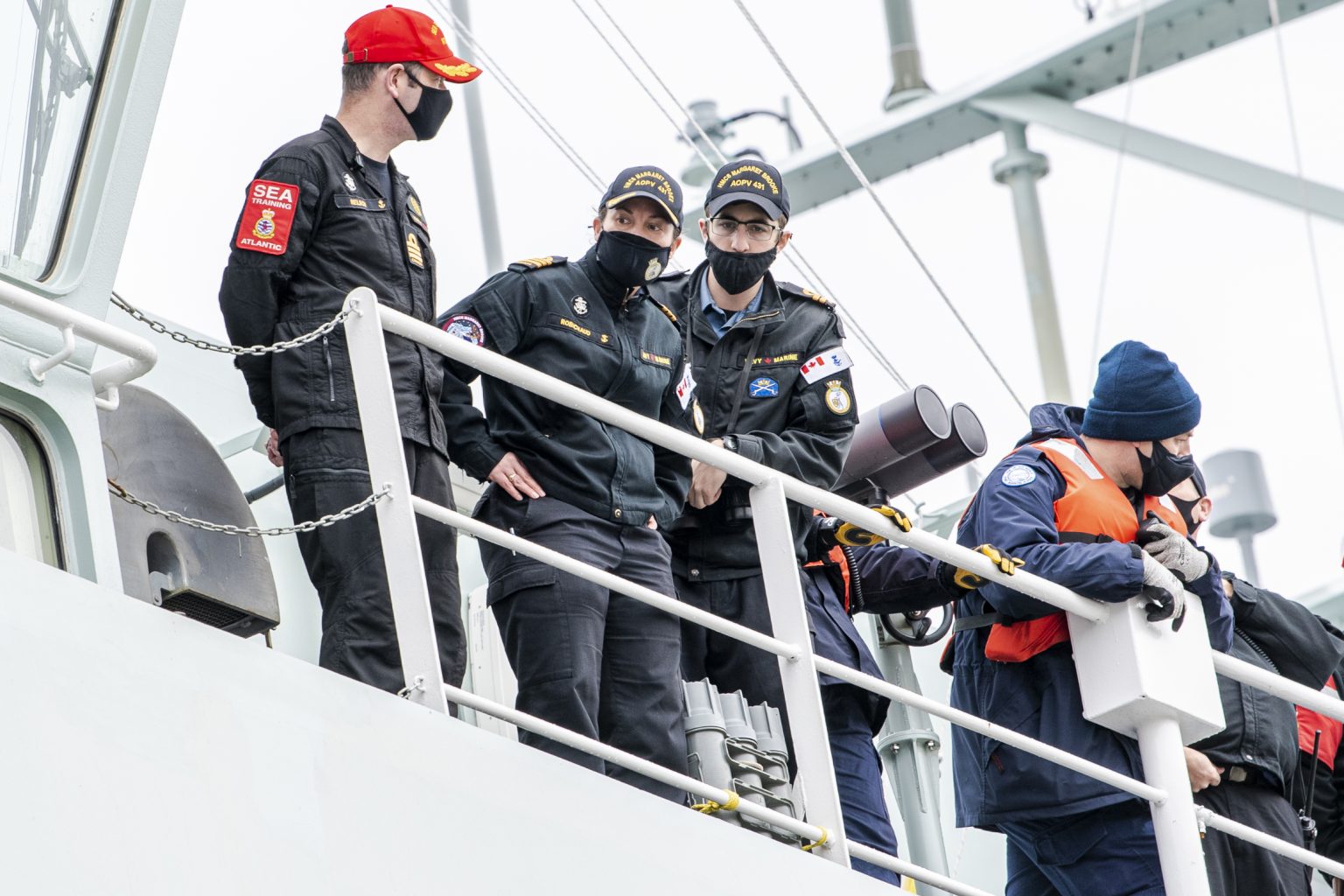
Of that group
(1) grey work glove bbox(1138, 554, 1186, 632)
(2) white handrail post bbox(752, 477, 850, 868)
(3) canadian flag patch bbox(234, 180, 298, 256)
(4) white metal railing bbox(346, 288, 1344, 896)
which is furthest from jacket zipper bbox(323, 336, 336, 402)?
(1) grey work glove bbox(1138, 554, 1186, 632)

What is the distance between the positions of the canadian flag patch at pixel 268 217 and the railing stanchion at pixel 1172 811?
1.82m

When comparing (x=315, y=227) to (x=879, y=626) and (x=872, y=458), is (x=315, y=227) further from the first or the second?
(x=879, y=626)

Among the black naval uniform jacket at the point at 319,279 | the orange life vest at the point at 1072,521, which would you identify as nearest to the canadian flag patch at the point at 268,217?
the black naval uniform jacket at the point at 319,279

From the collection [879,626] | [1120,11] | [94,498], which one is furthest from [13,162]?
[1120,11]

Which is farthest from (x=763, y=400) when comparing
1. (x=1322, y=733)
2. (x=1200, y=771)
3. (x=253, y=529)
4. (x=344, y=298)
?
(x=253, y=529)

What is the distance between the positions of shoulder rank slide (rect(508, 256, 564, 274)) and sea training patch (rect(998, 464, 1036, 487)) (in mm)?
971

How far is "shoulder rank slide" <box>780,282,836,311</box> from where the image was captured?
4.40 m

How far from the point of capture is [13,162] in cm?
307

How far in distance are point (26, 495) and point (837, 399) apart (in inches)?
70.7

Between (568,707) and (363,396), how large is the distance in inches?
27.4

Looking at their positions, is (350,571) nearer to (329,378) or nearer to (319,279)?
(329,378)

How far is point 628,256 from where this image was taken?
3.84 meters

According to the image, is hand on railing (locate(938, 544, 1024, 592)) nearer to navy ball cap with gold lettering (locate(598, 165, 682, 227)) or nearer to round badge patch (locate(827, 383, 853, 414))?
round badge patch (locate(827, 383, 853, 414))

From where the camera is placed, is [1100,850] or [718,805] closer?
[718,805]
